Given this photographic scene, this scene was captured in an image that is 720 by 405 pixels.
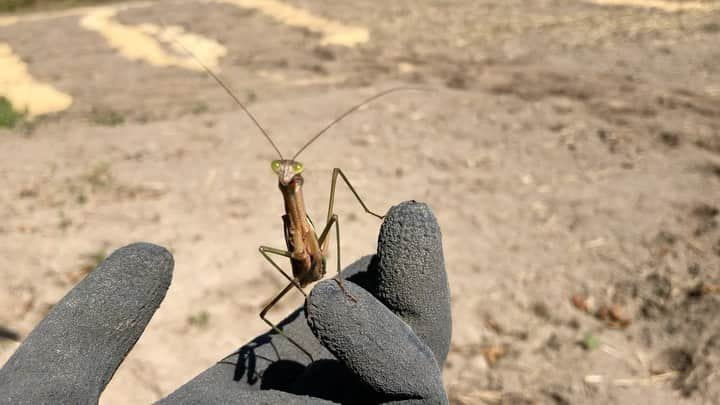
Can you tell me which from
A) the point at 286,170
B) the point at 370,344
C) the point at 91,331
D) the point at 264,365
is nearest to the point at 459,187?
the point at 264,365

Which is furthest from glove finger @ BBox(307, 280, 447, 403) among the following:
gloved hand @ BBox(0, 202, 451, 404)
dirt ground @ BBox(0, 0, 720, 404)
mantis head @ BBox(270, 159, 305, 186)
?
dirt ground @ BBox(0, 0, 720, 404)

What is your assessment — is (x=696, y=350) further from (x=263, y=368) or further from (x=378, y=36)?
(x=378, y=36)

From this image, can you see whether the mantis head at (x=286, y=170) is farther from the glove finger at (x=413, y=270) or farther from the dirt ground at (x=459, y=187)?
the dirt ground at (x=459, y=187)

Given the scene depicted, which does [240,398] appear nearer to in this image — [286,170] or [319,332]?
[319,332]

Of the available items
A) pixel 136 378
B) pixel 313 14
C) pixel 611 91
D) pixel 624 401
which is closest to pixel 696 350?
pixel 624 401

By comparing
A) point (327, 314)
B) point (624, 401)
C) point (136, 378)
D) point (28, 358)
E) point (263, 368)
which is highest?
point (327, 314)

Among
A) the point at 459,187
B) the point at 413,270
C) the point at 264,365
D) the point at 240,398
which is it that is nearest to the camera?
the point at 240,398

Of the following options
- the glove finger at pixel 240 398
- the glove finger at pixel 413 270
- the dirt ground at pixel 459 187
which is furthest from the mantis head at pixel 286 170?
the dirt ground at pixel 459 187

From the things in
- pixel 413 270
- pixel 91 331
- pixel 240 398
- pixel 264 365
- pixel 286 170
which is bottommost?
pixel 264 365
